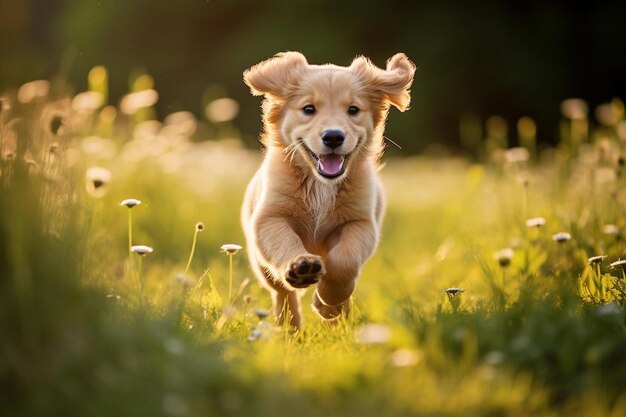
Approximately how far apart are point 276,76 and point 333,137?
0.60m

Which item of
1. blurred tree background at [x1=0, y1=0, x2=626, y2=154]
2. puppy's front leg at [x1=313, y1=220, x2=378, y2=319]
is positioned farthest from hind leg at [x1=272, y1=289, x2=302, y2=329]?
blurred tree background at [x1=0, y1=0, x2=626, y2=154]

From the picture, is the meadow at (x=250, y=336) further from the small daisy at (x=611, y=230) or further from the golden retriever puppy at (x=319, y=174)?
the golden retriever puppy at (x=319, y=174)

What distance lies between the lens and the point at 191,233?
20.4 feet

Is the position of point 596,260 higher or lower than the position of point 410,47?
lower

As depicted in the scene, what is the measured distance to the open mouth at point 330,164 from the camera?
3.98 meters

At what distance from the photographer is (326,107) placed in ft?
13.6

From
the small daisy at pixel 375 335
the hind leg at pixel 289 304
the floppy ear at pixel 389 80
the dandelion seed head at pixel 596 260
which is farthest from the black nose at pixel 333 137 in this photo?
the dandelion seed head at pixel 596 260

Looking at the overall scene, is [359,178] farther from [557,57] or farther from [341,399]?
[557,57]

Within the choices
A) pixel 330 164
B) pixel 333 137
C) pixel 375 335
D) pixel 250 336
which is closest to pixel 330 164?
pixel 330 164

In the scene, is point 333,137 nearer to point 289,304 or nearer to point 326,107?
point 326,107

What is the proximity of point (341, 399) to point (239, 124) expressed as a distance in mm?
13545

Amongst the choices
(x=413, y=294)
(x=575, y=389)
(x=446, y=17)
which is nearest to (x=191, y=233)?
(x=413, y=294)

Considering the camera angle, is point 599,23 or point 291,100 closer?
point 291,100

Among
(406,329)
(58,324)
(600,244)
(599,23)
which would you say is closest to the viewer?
(58,324)
